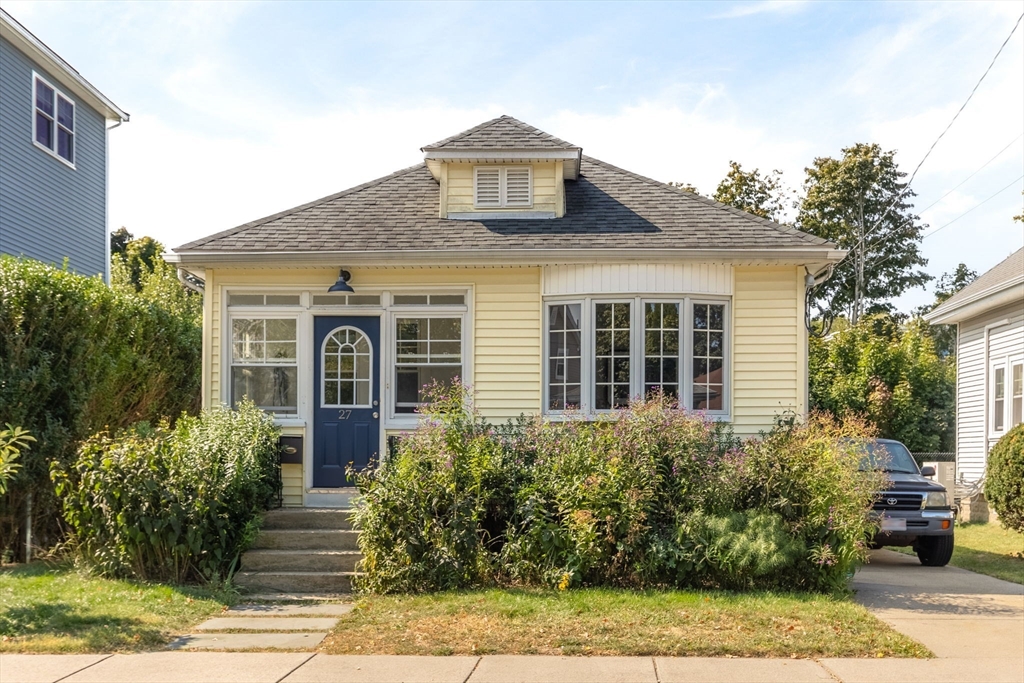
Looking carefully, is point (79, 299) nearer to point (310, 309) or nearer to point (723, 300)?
point (310, 309)

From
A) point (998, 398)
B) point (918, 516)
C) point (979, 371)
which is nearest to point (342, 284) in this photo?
point (918, 516)

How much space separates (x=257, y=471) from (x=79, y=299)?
10.3ft

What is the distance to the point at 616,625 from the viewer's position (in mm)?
7781

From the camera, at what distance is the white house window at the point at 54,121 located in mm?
18312

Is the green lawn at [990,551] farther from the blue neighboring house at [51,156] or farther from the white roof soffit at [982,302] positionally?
the blue neighboring house at [51,156]

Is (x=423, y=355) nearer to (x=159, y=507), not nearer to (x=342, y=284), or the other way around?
(x=342, y=284)

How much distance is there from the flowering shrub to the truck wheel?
2781 mm

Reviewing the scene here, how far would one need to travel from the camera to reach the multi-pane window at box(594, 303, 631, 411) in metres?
11.7

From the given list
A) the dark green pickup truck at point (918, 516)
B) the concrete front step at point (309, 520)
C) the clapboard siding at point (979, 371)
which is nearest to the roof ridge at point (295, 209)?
the concrete front step at point (309, 520)

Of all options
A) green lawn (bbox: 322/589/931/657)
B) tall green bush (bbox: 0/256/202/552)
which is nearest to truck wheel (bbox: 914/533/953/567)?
green lawn (bbox: 322/589/931/657)

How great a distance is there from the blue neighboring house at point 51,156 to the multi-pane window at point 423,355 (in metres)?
8.17

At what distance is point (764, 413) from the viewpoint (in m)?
11.7

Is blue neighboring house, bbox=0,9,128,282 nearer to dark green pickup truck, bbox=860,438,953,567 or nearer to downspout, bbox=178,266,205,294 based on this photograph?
downspout, bbox=178,266,205,294

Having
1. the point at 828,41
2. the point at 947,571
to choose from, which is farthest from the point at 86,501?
the point at 828,41
